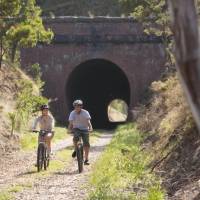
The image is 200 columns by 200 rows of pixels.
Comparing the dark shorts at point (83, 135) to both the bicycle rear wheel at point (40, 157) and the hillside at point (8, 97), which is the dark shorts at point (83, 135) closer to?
the bicycle rear wheel at point (40, 157)

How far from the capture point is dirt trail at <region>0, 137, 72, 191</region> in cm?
1156

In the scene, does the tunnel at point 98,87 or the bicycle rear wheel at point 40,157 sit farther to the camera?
the tunnel at point 98,87

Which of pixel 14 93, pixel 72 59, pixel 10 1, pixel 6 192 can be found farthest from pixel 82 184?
pixel 72 59

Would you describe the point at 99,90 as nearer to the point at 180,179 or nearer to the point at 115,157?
the point at 115,157

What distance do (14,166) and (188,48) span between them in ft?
36.7

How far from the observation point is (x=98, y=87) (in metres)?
42.2

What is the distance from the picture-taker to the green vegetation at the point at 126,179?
8.34 metres

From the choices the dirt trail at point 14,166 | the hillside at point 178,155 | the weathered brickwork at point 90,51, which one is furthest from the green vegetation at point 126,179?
the weathered brickwork at point 90,51

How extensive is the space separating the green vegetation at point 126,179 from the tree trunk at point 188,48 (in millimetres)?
4667

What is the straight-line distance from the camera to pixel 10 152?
16609 millimetres

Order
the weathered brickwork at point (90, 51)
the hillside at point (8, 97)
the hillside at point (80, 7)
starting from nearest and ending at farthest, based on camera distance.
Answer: the hillside at point (8, 97) → the weathered brickwork at point (90, 51) → the hillside at point (80, 7)

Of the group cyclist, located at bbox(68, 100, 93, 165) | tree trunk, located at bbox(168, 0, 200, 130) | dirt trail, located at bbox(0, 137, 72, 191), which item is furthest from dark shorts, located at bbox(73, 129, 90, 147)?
tree trunk, located at bbox(168, 0, 200, 130)

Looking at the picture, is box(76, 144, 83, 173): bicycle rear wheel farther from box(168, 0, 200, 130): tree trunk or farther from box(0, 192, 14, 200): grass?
box(168, 0, 200, 130): tree trunk

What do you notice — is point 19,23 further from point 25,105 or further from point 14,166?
point 14,166
